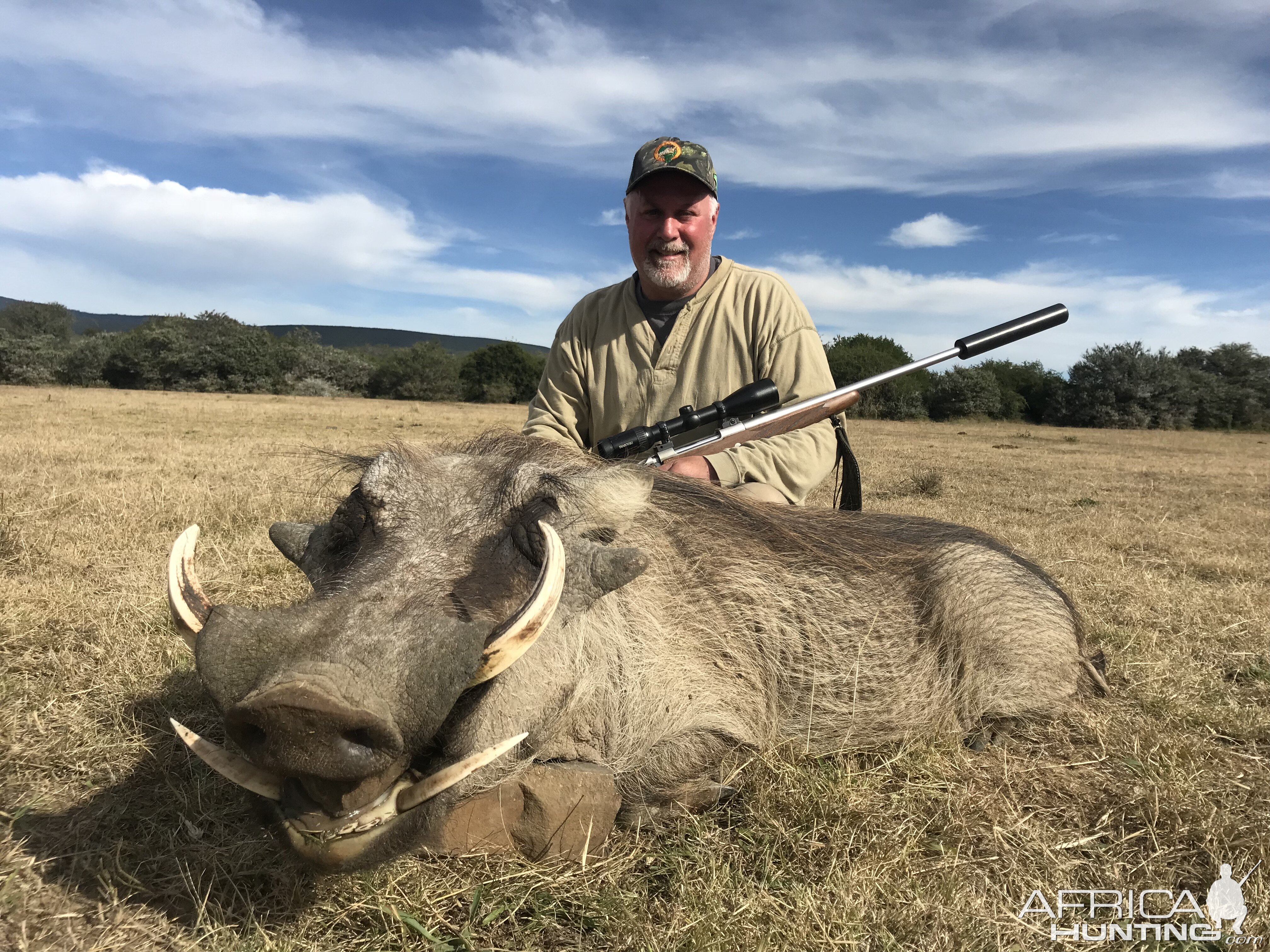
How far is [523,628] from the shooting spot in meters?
1.57

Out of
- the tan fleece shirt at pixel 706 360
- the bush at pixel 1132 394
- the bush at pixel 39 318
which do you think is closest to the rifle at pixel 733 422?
the tan fleece shirt at pixel 706 360

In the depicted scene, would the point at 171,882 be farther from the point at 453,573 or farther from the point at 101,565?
the point at 101,565

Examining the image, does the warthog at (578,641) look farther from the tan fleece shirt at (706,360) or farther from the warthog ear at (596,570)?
the tan fleece shirt at (706,360)

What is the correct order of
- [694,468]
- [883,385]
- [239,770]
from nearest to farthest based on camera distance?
1. [239,770]
2. [694,468]
3. [883,385]

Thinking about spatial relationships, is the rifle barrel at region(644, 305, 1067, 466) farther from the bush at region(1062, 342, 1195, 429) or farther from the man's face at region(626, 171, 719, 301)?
the bush at region(1062, 342, 1195, 429)

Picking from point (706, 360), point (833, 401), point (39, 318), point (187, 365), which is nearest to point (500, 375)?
point (187, 365)

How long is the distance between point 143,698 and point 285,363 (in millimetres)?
42262

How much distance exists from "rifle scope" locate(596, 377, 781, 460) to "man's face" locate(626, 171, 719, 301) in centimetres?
75

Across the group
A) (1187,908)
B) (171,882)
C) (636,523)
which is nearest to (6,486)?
(171,882)

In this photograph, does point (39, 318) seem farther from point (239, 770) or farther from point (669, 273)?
point (239, 770)

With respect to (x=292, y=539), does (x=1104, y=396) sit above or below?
above

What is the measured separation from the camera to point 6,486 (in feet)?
20.8

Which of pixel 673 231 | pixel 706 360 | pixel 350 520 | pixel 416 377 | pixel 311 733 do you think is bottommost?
pixel 311 733

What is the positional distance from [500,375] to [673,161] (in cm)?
4062
